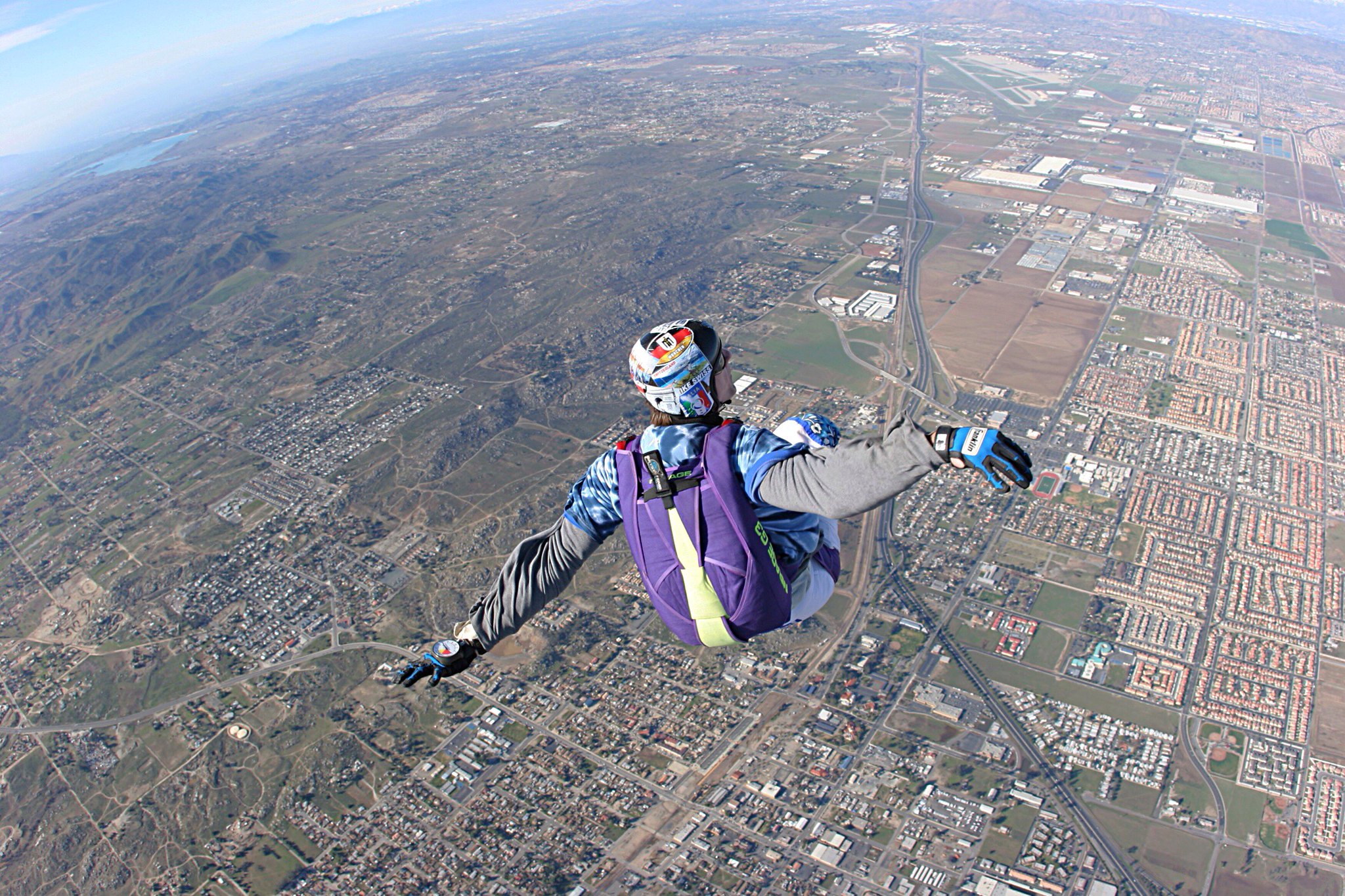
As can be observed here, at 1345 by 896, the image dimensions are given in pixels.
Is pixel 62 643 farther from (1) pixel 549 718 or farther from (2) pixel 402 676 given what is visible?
(2) pixel 402 676

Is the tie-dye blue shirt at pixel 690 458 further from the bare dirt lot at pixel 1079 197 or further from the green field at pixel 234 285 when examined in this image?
the green field at pixel 234 285

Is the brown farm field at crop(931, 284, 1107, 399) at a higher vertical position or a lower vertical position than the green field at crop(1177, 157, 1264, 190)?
lower

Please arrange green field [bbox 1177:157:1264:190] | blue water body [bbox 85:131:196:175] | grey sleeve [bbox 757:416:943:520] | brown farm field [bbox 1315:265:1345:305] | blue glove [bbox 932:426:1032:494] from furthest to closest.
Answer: blue water body [bbox 85:131:196:175] → green field [bbox 1177:157:1264:190] → brown farm field [bbox 1315:265:1345:305] → grey sleeve [bbox 757:416:943:520] → blue glove [bbox 932:426:1032:494]

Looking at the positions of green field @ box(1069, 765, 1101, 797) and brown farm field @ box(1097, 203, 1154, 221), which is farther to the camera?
brown farm field @ box(1097, 203, 1154, 221)

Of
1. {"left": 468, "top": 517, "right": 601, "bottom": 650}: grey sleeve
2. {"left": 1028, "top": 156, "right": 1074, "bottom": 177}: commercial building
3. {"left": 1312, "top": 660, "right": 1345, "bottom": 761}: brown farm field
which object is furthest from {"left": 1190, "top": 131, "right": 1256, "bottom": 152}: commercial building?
{"left": 468, "top": 517, "right": 601, "bottom": 650}: grey sleeve

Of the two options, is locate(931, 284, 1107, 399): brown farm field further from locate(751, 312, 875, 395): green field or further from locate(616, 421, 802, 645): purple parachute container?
locate(616, 421, 802, 645): purple parachute container

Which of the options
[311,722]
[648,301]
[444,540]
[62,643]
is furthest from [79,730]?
[648,301]

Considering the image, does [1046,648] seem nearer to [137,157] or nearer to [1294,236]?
[1294,236]

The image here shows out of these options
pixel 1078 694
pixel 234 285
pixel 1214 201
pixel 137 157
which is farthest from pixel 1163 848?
pixel 137 157

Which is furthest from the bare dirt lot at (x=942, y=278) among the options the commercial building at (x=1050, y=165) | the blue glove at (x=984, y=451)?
the blue glove at (x=984, y=451)
